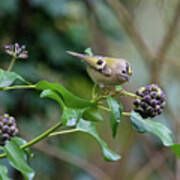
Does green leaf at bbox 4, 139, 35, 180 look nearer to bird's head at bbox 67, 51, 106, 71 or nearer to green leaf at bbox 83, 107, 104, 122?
green leaf at bbox 83, 107, 104, 122

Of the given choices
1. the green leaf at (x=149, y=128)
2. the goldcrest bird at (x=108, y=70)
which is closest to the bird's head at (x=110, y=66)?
the goldcrest bird at (x=108, y=70)

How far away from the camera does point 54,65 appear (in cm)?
259

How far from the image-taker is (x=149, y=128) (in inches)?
42.0

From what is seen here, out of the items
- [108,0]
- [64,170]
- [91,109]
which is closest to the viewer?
[91,109]

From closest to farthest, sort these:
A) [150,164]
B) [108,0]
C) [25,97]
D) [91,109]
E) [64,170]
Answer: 1. [91,109]
2. [25,97]
3. [108,0]
4. [64,170]
5. [150,164]

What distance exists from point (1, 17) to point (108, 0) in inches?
29.0

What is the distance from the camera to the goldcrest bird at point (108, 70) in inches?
42.6

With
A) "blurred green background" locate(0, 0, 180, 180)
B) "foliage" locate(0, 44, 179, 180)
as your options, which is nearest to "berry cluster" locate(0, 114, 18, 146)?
"foliage" locate(0, 44, 179, 180)

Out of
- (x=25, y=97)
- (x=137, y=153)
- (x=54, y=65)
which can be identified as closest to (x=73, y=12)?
(x=54, y=65)

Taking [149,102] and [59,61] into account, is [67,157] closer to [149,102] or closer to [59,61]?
[59,61]

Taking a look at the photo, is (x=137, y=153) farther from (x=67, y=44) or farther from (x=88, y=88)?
(x=67, y=44)

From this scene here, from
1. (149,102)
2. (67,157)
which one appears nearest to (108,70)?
(149,102)

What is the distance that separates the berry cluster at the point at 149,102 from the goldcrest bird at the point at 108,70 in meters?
0.06

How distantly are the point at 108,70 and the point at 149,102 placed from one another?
0.14 metres
